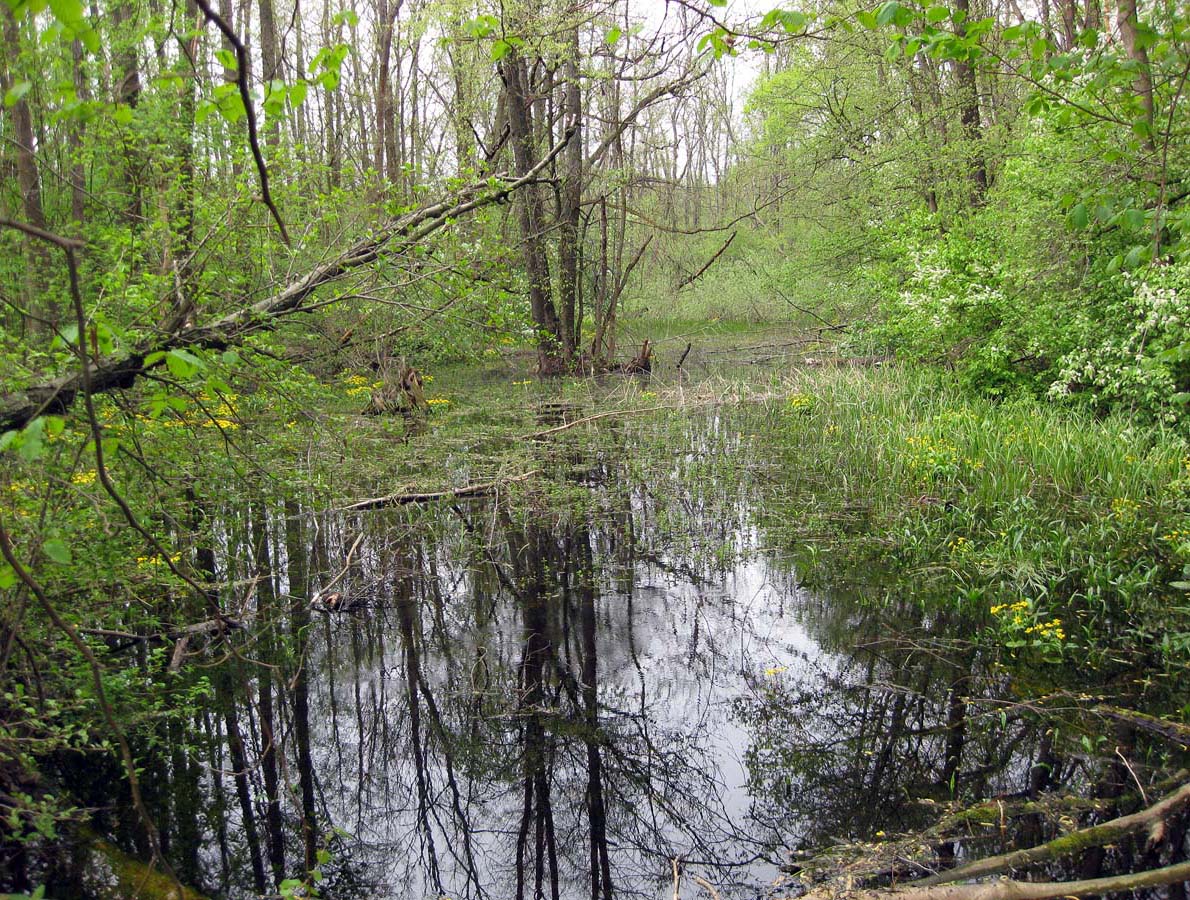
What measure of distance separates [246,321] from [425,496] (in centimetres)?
355

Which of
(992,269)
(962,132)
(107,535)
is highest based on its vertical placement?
(962,132)

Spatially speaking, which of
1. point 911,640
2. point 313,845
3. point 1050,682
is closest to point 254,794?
point 313,845

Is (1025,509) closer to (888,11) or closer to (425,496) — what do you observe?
(888,11)

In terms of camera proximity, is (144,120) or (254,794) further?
(144,120)

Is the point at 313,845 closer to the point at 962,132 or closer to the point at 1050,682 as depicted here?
the point at 1050,682

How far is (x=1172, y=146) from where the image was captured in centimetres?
654

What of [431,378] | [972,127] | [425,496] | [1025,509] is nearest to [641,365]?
[431,378]

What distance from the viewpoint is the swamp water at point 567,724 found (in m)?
3.49

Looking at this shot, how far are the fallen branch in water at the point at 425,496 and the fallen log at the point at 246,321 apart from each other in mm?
2858

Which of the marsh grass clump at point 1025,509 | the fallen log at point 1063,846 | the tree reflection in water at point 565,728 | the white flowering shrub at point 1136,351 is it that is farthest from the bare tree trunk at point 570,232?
the fallen log at point 1063,846

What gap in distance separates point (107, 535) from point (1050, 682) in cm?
484

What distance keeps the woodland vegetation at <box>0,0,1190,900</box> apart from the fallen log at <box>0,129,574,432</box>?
0.02 metres

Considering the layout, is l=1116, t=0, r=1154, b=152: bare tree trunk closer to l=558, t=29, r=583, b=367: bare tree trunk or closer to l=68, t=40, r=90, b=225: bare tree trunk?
l=68, t=40, r=90, b=225: bare tree trunk

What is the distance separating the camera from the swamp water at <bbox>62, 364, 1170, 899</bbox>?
3.49 meters
